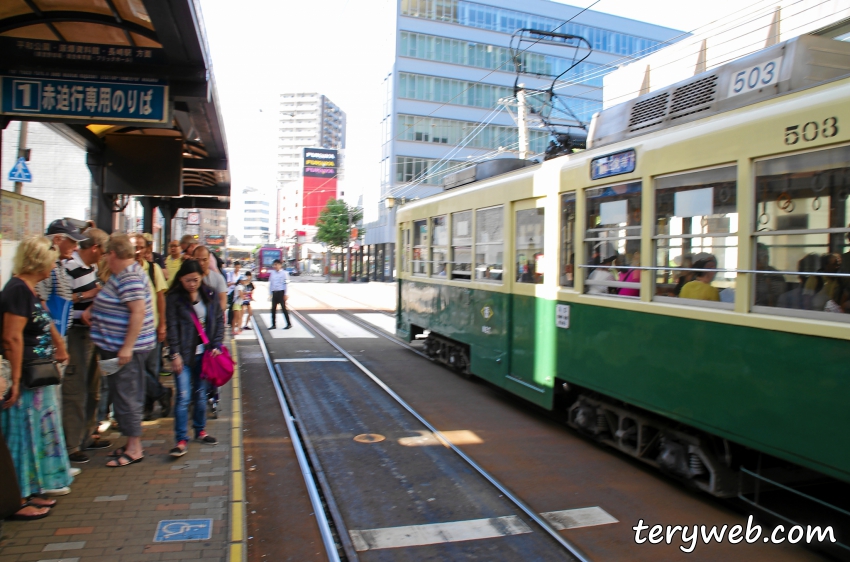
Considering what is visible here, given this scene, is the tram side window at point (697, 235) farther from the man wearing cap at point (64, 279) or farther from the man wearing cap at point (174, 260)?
the man wearing cap at point (174, 260)

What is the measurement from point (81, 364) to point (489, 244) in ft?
17.8

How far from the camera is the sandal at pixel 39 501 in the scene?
14.7ft

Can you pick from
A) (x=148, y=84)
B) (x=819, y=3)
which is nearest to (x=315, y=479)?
(x=148, y=84)

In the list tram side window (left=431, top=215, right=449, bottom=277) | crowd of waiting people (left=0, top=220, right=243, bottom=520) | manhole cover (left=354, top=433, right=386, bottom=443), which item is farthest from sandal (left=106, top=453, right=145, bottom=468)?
tram side window (left=431, top=215, right=449, bottom=277)

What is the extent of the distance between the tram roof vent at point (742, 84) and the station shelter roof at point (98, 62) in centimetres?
447

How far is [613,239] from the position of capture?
6227 mm

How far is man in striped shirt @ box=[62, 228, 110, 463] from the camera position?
18.1ft

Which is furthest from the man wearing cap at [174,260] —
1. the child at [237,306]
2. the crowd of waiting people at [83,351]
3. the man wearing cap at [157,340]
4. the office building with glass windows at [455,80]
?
the office building with glass windows at [455,80]

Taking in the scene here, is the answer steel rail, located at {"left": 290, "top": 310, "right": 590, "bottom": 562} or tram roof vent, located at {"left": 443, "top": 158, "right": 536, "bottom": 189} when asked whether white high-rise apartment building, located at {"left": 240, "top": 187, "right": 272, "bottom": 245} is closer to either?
tram roof vent, located at {"left": 443, "top": 158, "right": 536, "bottom": 189}

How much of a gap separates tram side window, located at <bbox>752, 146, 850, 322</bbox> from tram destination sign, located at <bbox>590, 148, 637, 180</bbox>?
1.46m

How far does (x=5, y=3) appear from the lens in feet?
20.4

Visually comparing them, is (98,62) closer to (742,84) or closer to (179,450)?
(179,450)

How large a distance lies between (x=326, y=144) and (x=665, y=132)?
18053 centimetres

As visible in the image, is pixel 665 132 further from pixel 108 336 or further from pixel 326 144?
pixel 326 144
